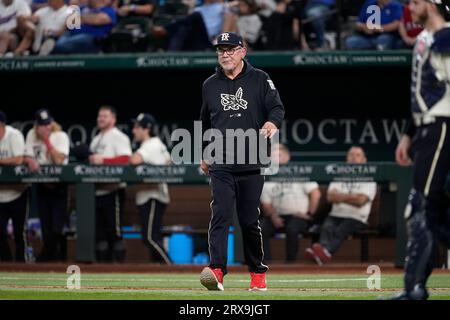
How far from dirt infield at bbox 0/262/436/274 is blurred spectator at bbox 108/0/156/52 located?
382cm

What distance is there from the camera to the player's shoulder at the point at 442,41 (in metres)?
5.92

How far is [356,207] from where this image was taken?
1263 cm

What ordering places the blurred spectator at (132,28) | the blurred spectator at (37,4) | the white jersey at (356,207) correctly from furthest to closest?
the blurred spectator at (37,4)
the blurred spectator at (132,28)
the white jersey at (356,207)

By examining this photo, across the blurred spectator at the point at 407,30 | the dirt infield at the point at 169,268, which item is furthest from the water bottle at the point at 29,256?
the blurred spectator at the point at 407,30

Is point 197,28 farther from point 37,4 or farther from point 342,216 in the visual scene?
point 342,216

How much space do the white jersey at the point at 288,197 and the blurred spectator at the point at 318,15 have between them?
8.34ft

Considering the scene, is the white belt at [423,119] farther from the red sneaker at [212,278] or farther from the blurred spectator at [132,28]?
the blurred spectator at [132,28]

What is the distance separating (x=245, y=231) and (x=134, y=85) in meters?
8.67

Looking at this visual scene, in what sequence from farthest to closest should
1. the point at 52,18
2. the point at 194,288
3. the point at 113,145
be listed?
Answer: 1. the point at 52,18
2. the point at 113,145
3. the point at 194,288

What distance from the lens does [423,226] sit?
6004 mm

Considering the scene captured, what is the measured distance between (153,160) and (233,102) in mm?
5226

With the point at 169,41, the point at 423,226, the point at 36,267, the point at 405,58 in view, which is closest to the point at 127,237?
the point at 36,267

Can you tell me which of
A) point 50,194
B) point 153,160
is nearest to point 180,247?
point 153,160
